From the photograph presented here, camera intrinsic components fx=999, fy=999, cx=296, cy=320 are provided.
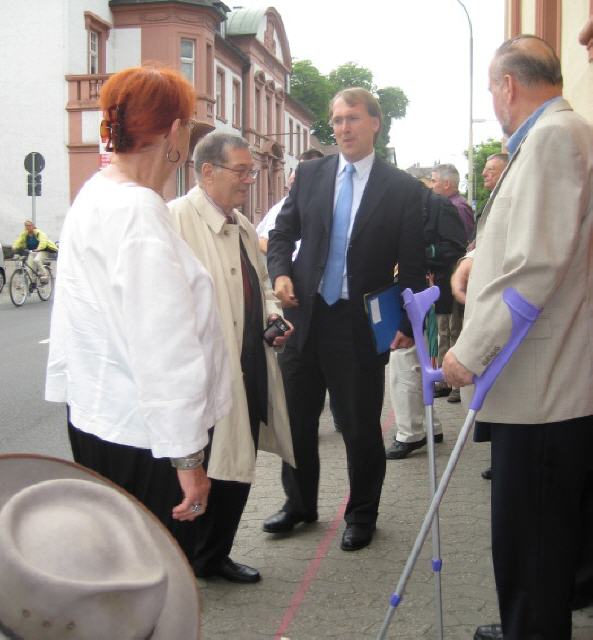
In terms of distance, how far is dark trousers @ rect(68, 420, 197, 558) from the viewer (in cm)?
270

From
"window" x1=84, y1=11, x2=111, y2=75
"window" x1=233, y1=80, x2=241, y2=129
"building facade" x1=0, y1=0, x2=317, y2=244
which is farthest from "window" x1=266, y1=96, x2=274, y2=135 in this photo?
"window" x1=84, y1=11, x2=111, y2=75

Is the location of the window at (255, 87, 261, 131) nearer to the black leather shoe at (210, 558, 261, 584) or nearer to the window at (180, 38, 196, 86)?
the window at (180, 38, 196, 86)

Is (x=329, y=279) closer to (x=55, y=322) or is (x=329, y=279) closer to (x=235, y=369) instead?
(x=235, y=369)

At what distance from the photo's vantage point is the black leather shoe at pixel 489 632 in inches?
139

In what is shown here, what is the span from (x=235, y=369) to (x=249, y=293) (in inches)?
14.6

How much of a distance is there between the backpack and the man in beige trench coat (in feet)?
11.2

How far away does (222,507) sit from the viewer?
4.38 metres

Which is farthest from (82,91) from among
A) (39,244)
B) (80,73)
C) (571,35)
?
(571,35)

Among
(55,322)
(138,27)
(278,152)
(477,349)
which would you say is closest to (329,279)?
(477,349)

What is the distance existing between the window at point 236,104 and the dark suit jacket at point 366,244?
1889 inches

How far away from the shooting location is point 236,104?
171 ft

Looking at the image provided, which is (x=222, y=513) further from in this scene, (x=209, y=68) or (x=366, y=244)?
(x=209, y=68)

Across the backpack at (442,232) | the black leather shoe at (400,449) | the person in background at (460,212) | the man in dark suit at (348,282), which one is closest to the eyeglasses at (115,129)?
the man in dark suit at (348,282)

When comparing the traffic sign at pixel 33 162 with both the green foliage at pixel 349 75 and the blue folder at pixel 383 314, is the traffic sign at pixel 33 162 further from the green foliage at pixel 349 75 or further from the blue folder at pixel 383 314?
the green foliage at pixel 349 75
